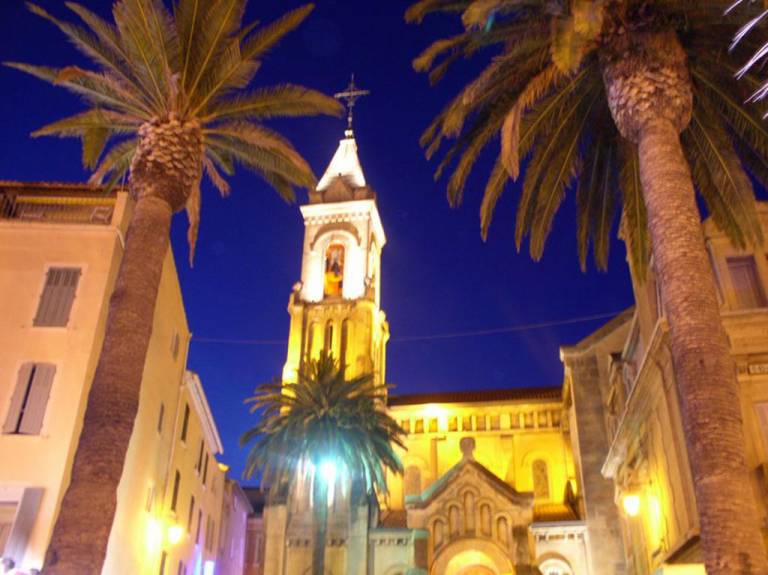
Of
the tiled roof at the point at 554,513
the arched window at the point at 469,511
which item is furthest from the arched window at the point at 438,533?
the tiled roof at the point at 554,513

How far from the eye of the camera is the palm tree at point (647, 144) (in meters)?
11.7

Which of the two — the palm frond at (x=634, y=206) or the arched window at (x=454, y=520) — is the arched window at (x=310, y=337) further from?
the palm frond at (x=634, y=206)

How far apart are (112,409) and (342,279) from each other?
47666 millimetres

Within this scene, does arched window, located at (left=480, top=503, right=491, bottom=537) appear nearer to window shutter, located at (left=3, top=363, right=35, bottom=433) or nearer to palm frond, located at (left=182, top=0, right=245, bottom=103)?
window shutter, located at (left=3, top=363, right=35, bottom=433)

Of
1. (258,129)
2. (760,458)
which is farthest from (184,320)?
(760,458)

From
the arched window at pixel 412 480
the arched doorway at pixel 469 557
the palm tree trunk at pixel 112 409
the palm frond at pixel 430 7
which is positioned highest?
the arched window at pixel 412 480

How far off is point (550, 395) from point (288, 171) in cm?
3919

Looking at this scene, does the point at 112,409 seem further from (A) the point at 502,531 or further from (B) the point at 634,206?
(A) the point at 502,531

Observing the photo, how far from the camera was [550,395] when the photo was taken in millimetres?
55750

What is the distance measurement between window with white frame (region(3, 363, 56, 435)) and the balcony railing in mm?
5456

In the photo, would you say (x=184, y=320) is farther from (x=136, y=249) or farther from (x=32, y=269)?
(x=136, y=249)

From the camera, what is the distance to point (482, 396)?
57.5 meters

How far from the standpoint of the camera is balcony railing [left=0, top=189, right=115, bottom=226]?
25328 millimetres

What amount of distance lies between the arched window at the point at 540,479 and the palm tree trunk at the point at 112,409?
138 ft
